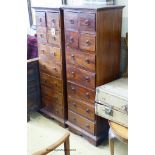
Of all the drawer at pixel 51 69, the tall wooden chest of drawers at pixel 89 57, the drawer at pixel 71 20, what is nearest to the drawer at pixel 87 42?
the tall wooden chest of drawers at pixel 89 57

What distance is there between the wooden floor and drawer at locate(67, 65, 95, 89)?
618 millimetres

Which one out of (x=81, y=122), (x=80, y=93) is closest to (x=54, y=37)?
(x=80, y=93)

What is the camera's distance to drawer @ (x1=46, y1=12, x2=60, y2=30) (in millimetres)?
2305

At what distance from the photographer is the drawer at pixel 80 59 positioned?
6.76 ft

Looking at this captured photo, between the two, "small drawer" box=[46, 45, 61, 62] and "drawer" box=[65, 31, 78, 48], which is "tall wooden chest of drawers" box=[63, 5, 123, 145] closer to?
"drawer" box=[65, 31, 78, 48]

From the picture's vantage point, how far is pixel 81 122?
2367 mm

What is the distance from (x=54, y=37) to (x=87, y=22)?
1.81 ft

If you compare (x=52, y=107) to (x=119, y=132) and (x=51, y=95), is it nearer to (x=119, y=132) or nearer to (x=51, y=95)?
(x=51, y=95)

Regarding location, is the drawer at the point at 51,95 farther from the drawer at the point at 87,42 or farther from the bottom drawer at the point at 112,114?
the drawer at the point at 87,42

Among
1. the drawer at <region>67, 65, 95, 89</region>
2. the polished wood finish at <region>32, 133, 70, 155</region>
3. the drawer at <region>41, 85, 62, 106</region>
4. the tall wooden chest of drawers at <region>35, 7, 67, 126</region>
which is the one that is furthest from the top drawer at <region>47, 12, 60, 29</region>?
the polished wood finish at <region>32, 133, 70, 155</region>

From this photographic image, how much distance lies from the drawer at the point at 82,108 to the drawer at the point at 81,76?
0.21 m
